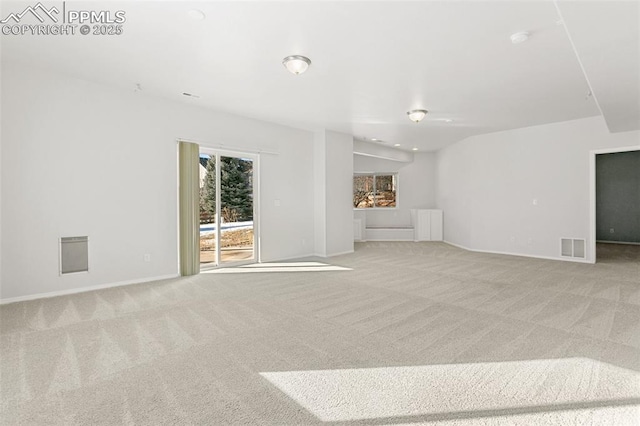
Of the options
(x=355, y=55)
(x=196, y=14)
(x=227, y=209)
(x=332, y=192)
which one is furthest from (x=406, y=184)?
(x=196, y=14)

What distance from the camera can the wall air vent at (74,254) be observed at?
13.8ft

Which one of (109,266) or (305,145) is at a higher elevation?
(305,145)

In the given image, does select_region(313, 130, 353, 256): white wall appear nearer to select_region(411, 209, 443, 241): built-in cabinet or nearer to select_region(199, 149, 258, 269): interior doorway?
select_region(199, 149, 258, 269): interior doorway

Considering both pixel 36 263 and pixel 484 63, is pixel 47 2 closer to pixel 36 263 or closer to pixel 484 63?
pixel 36 263

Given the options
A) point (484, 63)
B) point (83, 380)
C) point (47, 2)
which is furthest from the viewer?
point (484, 63)

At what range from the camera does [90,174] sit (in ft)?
14.5

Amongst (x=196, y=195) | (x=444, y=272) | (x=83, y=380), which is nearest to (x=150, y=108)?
A: (x=196, y=195)

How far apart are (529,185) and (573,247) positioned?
60.9 inches

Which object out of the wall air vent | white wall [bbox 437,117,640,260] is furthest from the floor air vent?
the wall air vent

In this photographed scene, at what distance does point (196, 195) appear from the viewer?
5.43 m

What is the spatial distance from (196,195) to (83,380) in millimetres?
3651

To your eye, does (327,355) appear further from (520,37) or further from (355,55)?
(520,37)

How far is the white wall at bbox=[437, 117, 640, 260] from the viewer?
6359mm

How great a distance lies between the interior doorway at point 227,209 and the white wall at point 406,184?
4.93 m
